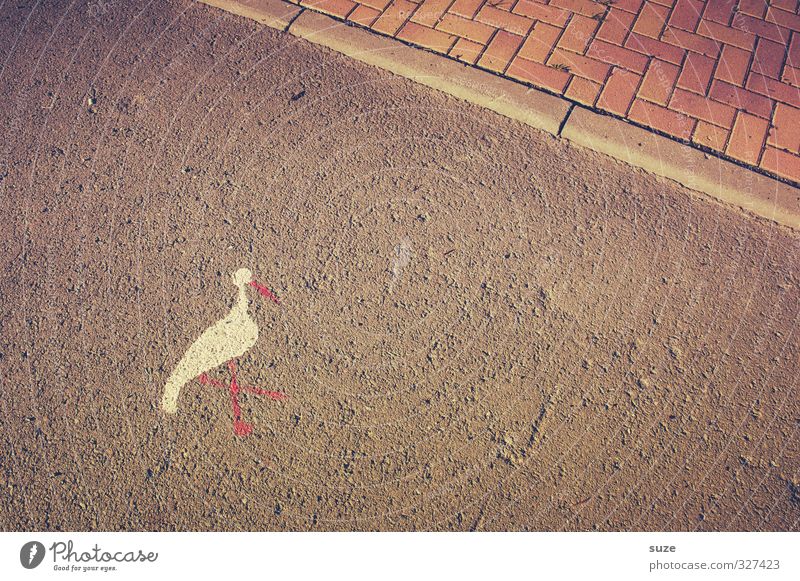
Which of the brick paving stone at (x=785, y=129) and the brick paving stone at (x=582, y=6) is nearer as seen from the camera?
the brick paving stone at (x=785, y=129)

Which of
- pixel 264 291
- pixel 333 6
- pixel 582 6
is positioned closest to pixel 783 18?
pixel 582 6

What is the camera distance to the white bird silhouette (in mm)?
2135

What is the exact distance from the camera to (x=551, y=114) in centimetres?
275

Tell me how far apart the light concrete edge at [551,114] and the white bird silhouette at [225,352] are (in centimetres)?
142

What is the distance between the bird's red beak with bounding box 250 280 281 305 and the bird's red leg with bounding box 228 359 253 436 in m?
0.30

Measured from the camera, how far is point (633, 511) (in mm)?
1983

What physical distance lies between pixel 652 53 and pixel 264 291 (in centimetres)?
227

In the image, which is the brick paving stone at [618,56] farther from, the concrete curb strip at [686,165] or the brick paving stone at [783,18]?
the brick paving stone at [783,18]

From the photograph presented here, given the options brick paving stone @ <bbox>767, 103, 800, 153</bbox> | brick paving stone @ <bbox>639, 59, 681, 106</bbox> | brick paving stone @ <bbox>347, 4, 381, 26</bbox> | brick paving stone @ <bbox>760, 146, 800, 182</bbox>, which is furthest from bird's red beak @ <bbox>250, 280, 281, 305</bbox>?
brick paving stone @ <bbox>767, 103, 800, 153</bbox>

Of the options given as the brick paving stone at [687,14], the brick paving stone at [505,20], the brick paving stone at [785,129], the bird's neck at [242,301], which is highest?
the brick paving stone at [505,20]

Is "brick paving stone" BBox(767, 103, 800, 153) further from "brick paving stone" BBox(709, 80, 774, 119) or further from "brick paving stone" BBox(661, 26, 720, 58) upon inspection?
"brick paving stone" BBox(661, 26, 720, 58)

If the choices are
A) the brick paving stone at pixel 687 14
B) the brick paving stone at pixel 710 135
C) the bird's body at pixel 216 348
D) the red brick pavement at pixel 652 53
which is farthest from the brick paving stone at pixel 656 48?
the bird's body at pixel 216 348

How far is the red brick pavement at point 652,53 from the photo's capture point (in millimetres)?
2703

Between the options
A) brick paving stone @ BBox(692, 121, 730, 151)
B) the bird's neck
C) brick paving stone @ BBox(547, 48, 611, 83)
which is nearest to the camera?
the bird's neck
